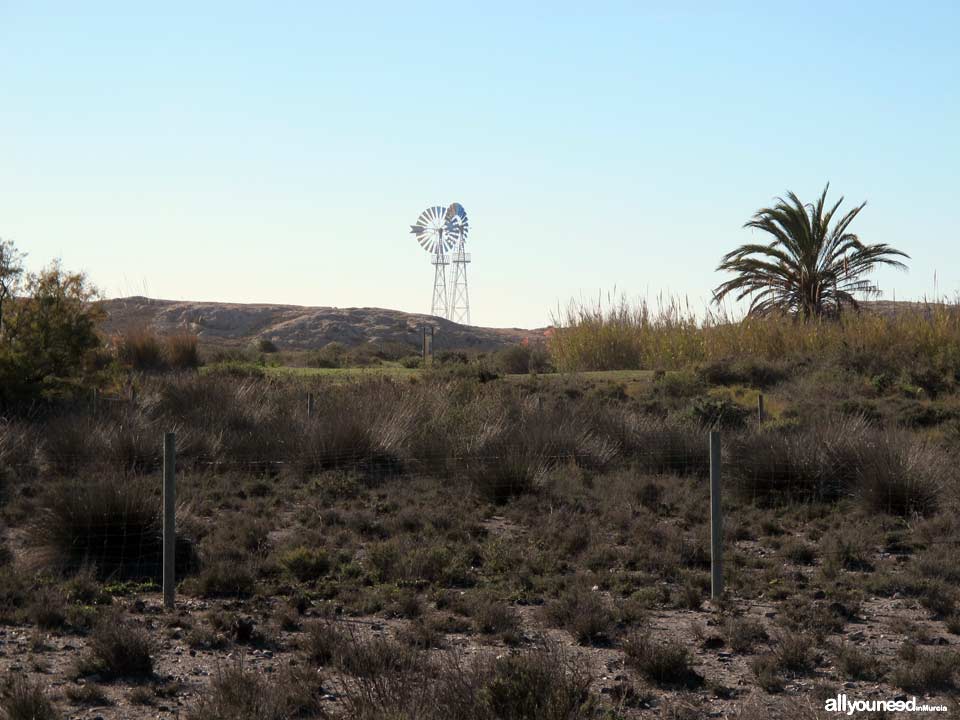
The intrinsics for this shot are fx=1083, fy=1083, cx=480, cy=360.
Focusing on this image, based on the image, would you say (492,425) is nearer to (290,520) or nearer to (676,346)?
(290,520)

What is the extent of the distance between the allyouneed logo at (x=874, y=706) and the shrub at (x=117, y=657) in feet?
15.2

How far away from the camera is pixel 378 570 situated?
10.9 metres

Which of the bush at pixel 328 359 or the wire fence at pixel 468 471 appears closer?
the wire fence at pixel 468 471

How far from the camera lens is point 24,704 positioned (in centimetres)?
633

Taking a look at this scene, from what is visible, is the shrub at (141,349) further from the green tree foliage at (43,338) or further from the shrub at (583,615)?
the shrub at (583,615)

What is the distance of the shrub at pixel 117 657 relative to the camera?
7.65 meters

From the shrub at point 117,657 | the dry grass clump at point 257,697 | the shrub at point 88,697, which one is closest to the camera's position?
the dry grass clump at point 257,697

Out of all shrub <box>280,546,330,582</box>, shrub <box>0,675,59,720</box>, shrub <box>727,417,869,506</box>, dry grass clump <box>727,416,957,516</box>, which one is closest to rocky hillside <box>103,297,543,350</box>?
dry grass clump <box>727,416,957,516</box>

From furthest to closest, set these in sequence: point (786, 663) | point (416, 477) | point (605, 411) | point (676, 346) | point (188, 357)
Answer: point (676, 346)
point (188, 357)
point (605, 411)
point (416, 477)
point (786, 663)

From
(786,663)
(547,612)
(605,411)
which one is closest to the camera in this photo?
(786,663)

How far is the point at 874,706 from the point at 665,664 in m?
1.39

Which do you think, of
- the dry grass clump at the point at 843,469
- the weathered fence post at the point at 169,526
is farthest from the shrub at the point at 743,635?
the dry grass clump at the point at 843,469

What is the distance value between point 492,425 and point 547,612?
981 cm

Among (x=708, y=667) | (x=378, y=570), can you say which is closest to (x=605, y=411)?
(x=378, y=570)
